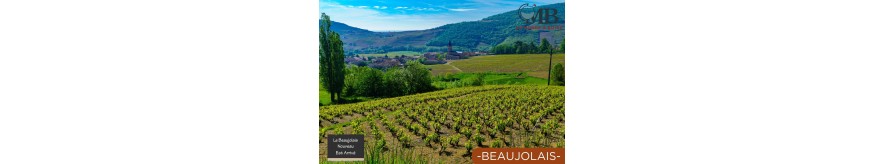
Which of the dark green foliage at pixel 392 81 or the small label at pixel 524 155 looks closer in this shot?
the small label at pixel 524 155

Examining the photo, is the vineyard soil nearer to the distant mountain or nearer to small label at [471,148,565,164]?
small label at [471,148,565,164]

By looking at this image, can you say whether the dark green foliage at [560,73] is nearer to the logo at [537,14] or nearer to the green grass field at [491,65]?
the green grass field at [491,65]

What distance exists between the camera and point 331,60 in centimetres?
823

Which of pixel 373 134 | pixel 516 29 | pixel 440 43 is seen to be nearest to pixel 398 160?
pixel 373 134

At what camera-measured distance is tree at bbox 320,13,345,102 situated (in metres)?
8.05

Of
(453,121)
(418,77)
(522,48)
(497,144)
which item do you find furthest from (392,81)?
(522,48)

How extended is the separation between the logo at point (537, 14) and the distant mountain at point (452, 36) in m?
0.05

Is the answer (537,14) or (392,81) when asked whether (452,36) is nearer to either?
(392,81)

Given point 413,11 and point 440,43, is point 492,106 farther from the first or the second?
point 413,11

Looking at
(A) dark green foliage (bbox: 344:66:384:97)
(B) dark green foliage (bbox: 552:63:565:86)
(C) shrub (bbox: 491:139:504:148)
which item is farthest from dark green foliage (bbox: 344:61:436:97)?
(B) dark green foliage (bbox: 552:63:565:86)

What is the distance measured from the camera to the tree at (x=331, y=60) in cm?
805

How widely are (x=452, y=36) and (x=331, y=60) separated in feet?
4.98

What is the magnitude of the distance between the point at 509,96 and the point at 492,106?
0.89ft

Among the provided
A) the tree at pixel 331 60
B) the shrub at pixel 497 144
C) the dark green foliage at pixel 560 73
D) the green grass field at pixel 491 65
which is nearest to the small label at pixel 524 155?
the shrub at pixel 497 144
